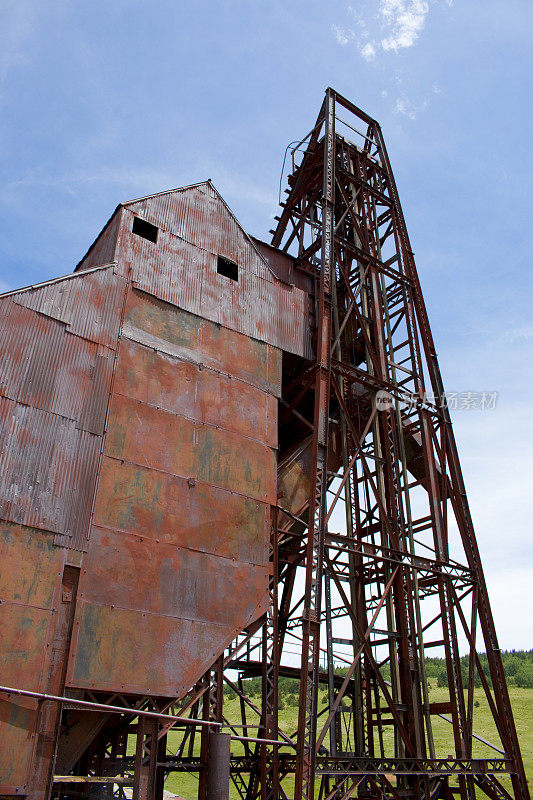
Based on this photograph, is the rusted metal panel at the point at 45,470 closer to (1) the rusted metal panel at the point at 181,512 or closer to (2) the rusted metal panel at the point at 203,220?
(1) the rusted metal panel at the point at 181,512

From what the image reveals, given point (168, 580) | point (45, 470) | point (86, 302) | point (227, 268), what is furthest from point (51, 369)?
point (227, 268)

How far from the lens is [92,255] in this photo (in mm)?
15195

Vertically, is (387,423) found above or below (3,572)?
above

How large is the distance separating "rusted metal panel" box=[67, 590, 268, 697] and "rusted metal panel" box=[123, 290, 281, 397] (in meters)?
5.57

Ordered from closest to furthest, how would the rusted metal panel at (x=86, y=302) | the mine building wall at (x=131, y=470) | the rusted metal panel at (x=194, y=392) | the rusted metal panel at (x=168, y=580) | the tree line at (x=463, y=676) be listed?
1. the mine building wall at (x=131, y=470)
2. the rusted metal panel at (x=168, y=580)
3. the rusted metal panel at (x=86, y=302)
4. the rusted metal panel at (x=194, y=392)
5. the tree line at (x=463, y=676)

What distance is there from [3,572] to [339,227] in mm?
13885

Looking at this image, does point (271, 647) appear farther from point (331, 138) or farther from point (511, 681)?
point (511, 681)

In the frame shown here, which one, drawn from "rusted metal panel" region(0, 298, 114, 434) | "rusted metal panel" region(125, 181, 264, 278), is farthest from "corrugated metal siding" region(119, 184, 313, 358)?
"rusted metal panel" region(0, 298, 114, 434)

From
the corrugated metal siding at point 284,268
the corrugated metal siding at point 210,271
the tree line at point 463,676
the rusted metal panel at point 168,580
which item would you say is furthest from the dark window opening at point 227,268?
the tree line at point 463,676

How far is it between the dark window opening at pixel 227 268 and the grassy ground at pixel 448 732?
1904cm

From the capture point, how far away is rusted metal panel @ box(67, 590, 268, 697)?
9.86 m

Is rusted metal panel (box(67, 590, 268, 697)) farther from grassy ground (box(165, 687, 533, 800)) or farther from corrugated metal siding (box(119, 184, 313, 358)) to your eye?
grassy ground (box(165, 687, 533, 800))

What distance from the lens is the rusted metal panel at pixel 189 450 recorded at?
11820mm

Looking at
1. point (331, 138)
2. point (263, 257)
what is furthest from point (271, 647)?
point (331, 138)
